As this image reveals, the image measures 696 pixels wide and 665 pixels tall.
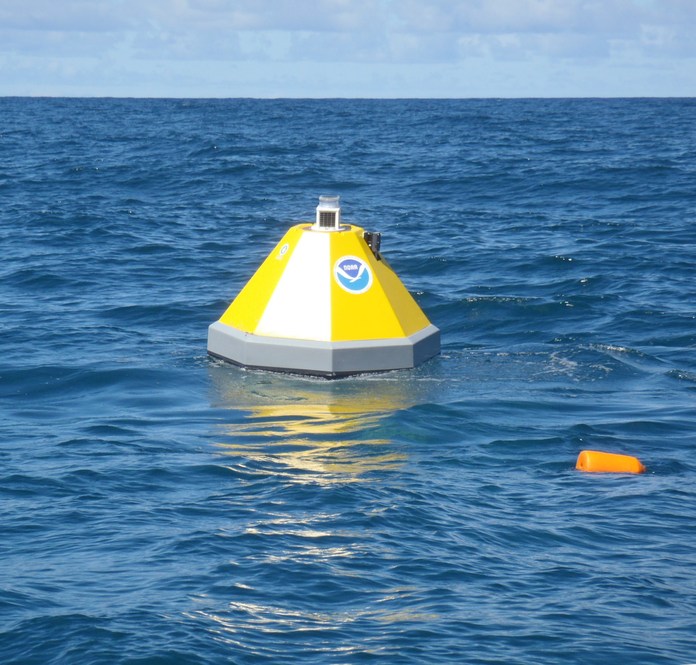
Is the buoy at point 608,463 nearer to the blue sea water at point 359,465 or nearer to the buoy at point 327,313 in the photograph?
the blue sea water at point 359,465

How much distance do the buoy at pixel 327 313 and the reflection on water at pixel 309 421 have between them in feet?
0.69

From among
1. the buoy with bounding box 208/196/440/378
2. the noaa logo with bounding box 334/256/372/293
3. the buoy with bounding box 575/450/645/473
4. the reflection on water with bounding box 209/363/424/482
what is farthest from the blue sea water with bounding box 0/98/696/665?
the noaa logo with bounding box 334/256/372/293

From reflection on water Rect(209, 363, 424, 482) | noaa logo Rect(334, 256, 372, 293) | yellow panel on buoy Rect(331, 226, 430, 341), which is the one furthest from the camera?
noaa logo Rect(334, 256, 372, 293)

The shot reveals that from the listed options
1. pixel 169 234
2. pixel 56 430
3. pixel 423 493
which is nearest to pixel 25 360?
pixel 56 430

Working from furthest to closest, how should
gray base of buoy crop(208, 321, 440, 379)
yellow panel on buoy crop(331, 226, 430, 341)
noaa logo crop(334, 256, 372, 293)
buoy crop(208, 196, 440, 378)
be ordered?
noaa logo crop(334, 256, 372, 293) < yellow panel on buoy crop(331, 226, 430, 341) < buoy crop(208, 196, 440, 378) < gray base of buoy crop(208, 321, 440, 379)

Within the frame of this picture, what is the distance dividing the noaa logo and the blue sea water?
3.57 ft

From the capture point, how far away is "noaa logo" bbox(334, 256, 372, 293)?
13633 mm

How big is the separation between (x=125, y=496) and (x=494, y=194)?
77.0 ft

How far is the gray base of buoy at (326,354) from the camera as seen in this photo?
13258mm

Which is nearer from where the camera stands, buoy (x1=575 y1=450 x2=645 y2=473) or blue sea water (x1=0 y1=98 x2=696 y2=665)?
blue sea water (x1=0 y1=98 x2=696 y2=665)

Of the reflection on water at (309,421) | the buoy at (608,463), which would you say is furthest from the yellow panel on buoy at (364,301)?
the buoy at (608,463)

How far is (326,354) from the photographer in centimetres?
1323

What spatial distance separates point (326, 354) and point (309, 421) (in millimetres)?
1489

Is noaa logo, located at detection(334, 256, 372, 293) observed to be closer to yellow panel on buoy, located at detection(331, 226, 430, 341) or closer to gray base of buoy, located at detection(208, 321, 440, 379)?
yellow panel on buoy, located at detection(331, 226, 430, 341)
